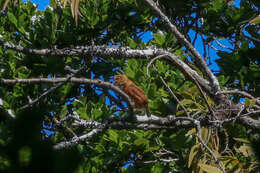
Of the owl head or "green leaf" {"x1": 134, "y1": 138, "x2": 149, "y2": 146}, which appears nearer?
the owl head

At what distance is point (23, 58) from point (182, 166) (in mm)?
1754

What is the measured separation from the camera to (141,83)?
2.92 meters

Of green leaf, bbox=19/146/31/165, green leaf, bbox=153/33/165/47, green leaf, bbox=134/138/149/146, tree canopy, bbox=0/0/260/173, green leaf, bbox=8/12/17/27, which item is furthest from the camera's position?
green leaf, bbox=8/12/17/27

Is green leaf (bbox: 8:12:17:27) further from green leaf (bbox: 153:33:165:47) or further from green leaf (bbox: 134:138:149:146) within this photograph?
green leaf (bbox: 134:138:149:146)

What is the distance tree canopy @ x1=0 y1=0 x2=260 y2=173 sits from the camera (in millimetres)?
2238

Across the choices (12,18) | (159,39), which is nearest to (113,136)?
(159,39)

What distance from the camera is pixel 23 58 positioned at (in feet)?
11.3

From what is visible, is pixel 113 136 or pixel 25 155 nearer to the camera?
pixel 25 155

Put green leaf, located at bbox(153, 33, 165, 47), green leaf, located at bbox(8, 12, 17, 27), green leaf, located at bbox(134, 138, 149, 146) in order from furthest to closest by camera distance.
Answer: green leaf, located at bbox(8, 12, 17, 27) < green leaf, located at bbox(153, 33, 165, 47) < green leaf, located at bbox(134, 138, 149, 146)

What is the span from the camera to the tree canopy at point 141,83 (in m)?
2.24

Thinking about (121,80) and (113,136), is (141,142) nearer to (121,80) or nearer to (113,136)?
(113,136)

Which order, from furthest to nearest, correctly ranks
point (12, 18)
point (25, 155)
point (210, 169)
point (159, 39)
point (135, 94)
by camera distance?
point (12, 18) < point (159, 39) < point (135, 94) < point (210, 169) < point (25, 155)

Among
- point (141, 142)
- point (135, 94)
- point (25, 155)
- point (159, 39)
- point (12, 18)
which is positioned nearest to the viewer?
point (25, 155)

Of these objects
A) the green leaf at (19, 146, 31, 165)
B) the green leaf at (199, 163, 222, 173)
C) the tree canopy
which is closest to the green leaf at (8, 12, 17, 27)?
the tree canopy
